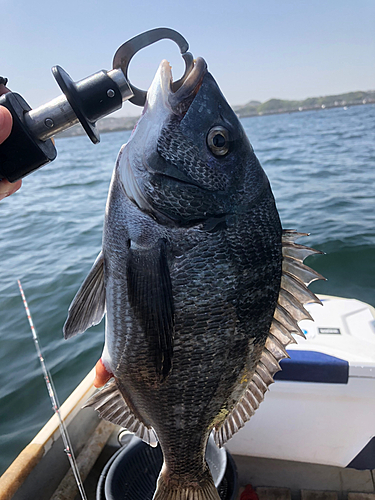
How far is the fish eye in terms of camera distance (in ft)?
4.46

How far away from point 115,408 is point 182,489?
431 mm

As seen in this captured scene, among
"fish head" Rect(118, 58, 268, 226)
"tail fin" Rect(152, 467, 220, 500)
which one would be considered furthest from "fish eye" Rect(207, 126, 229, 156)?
"tail fin" Rect(152, 467, 220, 500)

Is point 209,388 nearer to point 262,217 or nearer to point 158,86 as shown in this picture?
point 262,217

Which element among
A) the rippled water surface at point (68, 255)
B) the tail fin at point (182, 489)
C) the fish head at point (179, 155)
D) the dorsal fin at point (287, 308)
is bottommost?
the rippled water surface at point (68, 255)

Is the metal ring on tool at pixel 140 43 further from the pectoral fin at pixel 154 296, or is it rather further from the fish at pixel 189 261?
the pectoral fin at pixel 154 296

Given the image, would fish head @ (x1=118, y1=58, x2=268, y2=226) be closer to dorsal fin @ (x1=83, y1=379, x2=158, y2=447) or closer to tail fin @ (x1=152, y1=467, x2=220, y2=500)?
dorsal fin @ (x1=83, y1=379, x2=158, y2=447)

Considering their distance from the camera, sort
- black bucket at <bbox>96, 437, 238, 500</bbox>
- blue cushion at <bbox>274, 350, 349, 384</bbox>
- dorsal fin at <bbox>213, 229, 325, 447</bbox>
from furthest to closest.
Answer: blue cushion at <bbox>274, 350, 349, 384</bbox>, black bucket at <bbox>96, 437, 238, 500</bbox>, dorsal fin at <bbox>213, 229, 325, 447</bbox>

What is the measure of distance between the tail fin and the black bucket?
0.76 meters

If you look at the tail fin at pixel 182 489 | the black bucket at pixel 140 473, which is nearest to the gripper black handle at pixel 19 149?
the tail fin at pixel 182 489

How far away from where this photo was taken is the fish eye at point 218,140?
4.46ft

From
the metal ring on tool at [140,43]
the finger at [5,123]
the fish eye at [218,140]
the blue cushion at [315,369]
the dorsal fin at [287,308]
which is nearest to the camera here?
the finger at [5,123]

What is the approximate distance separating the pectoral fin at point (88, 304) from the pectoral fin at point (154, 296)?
0.65 feet

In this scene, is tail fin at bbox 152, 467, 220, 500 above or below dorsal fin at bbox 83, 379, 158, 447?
below

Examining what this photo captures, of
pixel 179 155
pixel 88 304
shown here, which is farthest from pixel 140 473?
pixel 179 155
